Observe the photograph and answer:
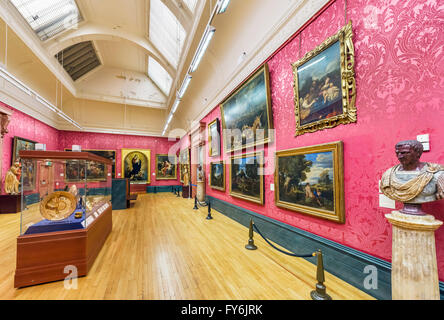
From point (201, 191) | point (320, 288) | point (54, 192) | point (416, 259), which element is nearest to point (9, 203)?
point (54, 192)

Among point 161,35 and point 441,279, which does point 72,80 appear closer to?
point 161,35

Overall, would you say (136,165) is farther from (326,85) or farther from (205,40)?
(326,85)

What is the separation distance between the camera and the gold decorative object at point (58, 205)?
3.21m

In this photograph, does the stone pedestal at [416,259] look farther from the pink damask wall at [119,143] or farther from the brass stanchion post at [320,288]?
the pink damask wall at [119,143]

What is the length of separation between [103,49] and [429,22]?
1651 centimetres

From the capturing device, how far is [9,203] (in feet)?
26.3

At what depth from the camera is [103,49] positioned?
12734 mm

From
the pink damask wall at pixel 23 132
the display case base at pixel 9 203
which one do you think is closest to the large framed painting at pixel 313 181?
the display case base at pixel 9 203

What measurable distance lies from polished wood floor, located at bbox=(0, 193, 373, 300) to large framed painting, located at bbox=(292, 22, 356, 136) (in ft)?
8.61

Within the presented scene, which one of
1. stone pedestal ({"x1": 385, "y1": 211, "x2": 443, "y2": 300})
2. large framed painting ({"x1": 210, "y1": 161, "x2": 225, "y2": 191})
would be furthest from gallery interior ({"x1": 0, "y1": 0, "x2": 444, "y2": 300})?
large framed painting ({"x1": 210, "y1": 161, "x2": 225, "y2": 191})

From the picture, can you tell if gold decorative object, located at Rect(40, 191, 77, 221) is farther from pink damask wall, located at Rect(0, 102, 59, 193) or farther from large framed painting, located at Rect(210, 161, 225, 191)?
pink damask wall, located at Rect(0, 102, 59, 193)

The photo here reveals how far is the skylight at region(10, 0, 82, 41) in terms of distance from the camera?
23.2 ft

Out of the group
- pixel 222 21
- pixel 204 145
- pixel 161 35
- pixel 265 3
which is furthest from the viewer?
pixel 204 145

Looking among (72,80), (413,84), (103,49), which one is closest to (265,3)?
(413,84)
